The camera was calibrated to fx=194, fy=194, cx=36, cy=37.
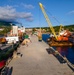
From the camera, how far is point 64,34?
113 m

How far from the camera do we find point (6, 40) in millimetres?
82688

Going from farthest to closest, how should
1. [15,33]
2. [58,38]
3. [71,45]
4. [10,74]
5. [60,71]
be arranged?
1. [58,38]
2. [71,45]
3. [15,33]
4. [60,71]
5. [10,74]

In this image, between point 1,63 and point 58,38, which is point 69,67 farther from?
point 58,38

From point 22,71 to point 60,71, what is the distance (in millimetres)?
4924

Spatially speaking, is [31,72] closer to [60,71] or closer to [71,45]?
[60,71]

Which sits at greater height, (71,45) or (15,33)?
(15,33)

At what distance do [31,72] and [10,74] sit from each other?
2840 millimetres

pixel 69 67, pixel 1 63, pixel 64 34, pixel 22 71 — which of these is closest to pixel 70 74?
pixel 69 67

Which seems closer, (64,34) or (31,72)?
(31,72)

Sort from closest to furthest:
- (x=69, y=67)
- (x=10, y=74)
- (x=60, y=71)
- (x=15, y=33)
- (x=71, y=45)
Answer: (x=10, y=74) → (x=60, y=71) → (x=69, y=67) → (x=15, y=33) → (x=71, y=45)

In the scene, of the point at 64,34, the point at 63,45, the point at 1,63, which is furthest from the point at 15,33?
the point at 1,63

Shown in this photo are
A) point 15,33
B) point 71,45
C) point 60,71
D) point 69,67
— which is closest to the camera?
point 60,71

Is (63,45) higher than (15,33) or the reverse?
the reverse

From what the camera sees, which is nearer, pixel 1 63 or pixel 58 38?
pixel 1 63
